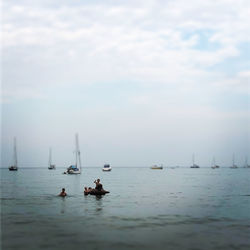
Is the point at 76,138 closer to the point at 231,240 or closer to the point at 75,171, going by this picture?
the point at 75,171

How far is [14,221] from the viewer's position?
31.4m

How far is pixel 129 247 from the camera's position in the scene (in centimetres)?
2239

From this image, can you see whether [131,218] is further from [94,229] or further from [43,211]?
[43,211]

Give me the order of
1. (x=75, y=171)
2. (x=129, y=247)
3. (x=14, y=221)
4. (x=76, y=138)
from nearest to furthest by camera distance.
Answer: (x=129, y=247)
(x=14, y=221)
(x=76, y=138)
(x=75, y=171)

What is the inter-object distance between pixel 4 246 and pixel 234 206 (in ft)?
103

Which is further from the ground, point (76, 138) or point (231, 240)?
Answer: point (76, 138)

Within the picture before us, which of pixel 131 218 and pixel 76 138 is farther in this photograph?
pixel 76 138

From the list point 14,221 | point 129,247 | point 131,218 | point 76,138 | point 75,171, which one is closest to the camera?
point 129,247

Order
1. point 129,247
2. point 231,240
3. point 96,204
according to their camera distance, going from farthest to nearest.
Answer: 1. point 96,204
2. point 231,240
3. point 129,247

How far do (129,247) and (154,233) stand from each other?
194 inches

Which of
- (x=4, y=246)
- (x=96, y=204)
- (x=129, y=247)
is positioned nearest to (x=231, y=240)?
(x=129, y=247)

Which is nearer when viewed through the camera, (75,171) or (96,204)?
(96,204)

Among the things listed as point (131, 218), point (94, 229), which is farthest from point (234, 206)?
point (94, 229)

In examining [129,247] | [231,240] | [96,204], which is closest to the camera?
[129,247]
